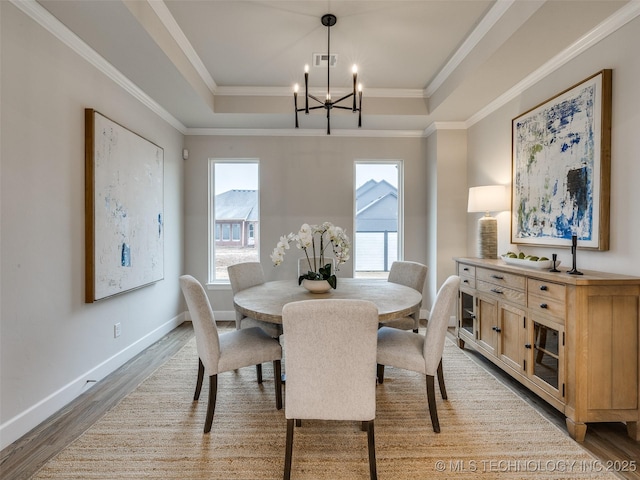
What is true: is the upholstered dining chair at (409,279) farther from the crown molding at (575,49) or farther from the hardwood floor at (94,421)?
the crown molding at (575,49)

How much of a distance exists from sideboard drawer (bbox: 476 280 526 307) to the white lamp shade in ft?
2.61

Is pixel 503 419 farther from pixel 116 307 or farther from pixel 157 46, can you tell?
pixel 157 46

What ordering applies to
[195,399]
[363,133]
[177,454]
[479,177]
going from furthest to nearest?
[363,133], [479,177], [195,399], [177,454]

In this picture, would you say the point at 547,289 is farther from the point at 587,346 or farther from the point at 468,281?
the point at 468,281

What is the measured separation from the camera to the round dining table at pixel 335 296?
1.94 metres

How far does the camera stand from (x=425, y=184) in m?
4.48

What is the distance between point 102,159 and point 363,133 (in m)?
3.06

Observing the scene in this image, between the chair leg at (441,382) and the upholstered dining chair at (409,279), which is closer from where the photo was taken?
the chair leg at (441,382)

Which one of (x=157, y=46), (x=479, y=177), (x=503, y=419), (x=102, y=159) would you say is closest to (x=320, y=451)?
(x=503, y=419)

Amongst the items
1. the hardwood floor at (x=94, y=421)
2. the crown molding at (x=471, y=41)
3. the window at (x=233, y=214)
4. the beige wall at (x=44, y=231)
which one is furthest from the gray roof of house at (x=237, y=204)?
the crown molding at (x=471, y=41)

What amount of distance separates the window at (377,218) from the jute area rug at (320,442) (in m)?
2.27

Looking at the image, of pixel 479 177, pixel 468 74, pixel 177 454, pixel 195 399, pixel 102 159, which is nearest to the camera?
pixel 177 454

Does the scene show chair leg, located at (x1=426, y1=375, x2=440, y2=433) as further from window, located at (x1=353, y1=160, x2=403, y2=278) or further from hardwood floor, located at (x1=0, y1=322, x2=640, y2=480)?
window, located at (x1=353, y1=160, x2=403, y2=278)

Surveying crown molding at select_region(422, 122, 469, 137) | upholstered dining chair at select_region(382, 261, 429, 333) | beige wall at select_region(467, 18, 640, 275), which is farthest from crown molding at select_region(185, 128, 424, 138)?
beige wall at select_region(467, 18, 640, 275)
